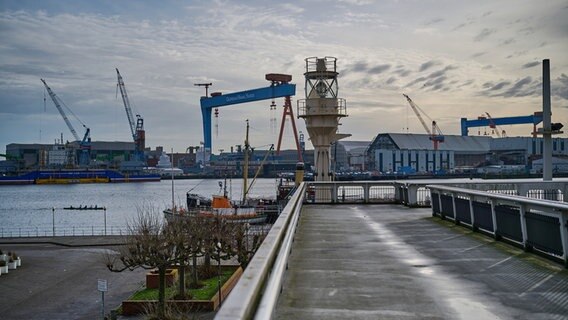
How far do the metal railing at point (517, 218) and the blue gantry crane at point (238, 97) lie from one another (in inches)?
4292

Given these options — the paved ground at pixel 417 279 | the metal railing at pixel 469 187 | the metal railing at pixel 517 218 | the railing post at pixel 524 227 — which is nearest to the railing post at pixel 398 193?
the metal railing at pixel 469 187

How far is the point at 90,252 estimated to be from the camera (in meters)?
48.2

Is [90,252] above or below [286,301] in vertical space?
below

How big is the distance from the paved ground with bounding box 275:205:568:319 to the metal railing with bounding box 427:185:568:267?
0.26 m

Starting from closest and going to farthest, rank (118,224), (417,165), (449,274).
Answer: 1. (449,274)
2. (118,224)
3. (417,165)

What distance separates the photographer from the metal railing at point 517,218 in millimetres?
8523

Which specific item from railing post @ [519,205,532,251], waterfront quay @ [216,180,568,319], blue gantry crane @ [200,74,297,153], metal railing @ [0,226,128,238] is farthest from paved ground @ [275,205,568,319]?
blue gantry crane @ [200,74,297,153]

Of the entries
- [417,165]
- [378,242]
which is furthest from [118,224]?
[417,165]

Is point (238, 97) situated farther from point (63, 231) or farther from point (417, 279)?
point (417, 279)

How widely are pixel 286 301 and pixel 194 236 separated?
2347 centimetres

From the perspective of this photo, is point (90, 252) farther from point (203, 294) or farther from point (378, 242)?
point (378, 242)

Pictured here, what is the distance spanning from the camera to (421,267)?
8.54m

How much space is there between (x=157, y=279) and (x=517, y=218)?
23848mm

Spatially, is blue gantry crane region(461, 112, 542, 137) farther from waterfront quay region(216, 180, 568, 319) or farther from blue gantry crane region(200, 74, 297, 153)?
waterfront quay region(216, 180, 568, 319)
